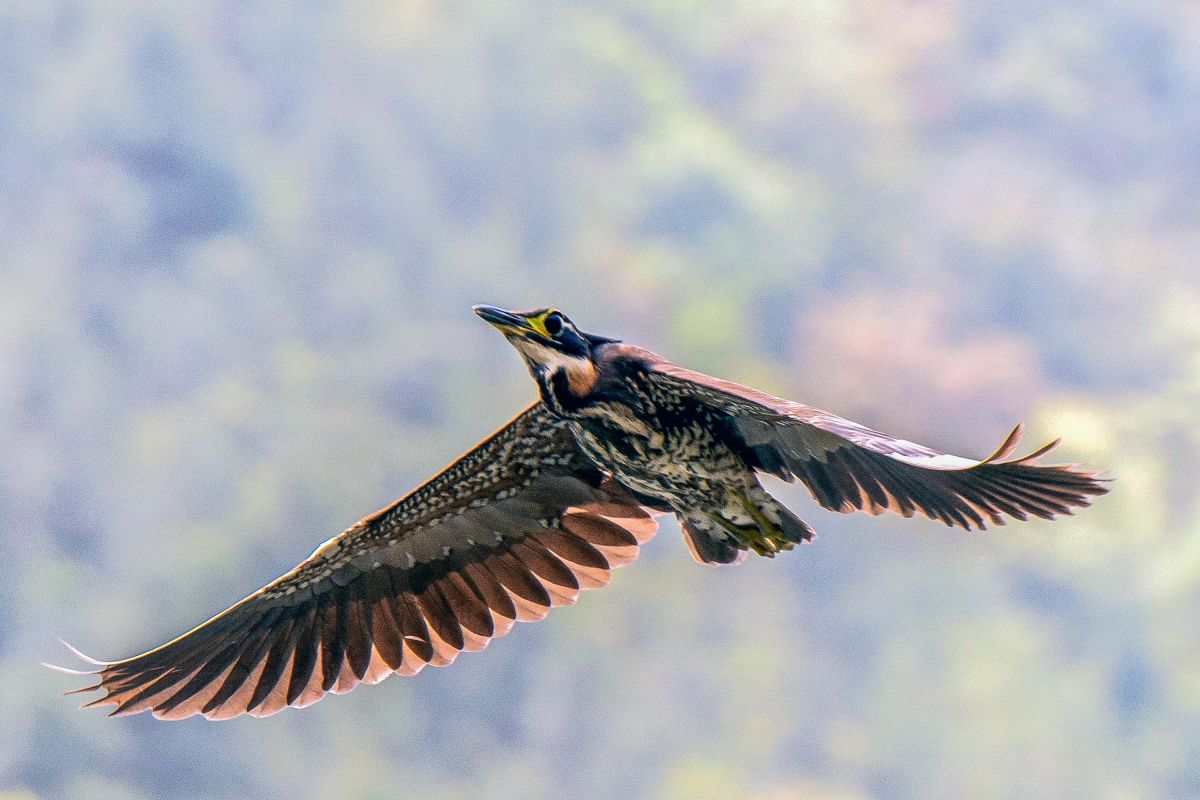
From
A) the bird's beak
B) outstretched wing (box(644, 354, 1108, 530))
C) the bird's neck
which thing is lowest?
outstretched wing (box(644, 354, 1108, 530))

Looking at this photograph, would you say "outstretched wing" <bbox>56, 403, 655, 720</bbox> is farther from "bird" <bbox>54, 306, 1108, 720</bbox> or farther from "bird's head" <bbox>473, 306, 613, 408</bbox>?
"bird's head" <bbox>473, 306, 613, 408</bbox>

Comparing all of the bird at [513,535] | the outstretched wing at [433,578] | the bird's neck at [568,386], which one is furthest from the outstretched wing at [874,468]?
the outstretched wing at [433,578]

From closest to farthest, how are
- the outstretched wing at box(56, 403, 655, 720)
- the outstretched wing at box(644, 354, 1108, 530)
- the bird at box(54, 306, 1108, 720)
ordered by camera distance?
the outstretched wing at box(644, 354, 1108, 530), the bird at box(54, 306, 1108, 720), the outstretched wing at box(56, 403, 655, 720)

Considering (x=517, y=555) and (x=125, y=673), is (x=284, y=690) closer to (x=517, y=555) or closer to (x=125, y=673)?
(x=125, y=673)

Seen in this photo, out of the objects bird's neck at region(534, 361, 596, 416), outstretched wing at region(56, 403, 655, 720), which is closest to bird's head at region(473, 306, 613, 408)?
bird's neck at region(534, 361, 596, 416)

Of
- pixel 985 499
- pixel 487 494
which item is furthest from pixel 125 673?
pixel 985 499

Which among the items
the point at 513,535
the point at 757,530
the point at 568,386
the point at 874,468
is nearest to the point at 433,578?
the point at 513,535

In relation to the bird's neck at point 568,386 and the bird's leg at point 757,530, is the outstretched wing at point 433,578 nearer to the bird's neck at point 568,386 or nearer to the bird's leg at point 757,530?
the bird's neck at point 568,386
